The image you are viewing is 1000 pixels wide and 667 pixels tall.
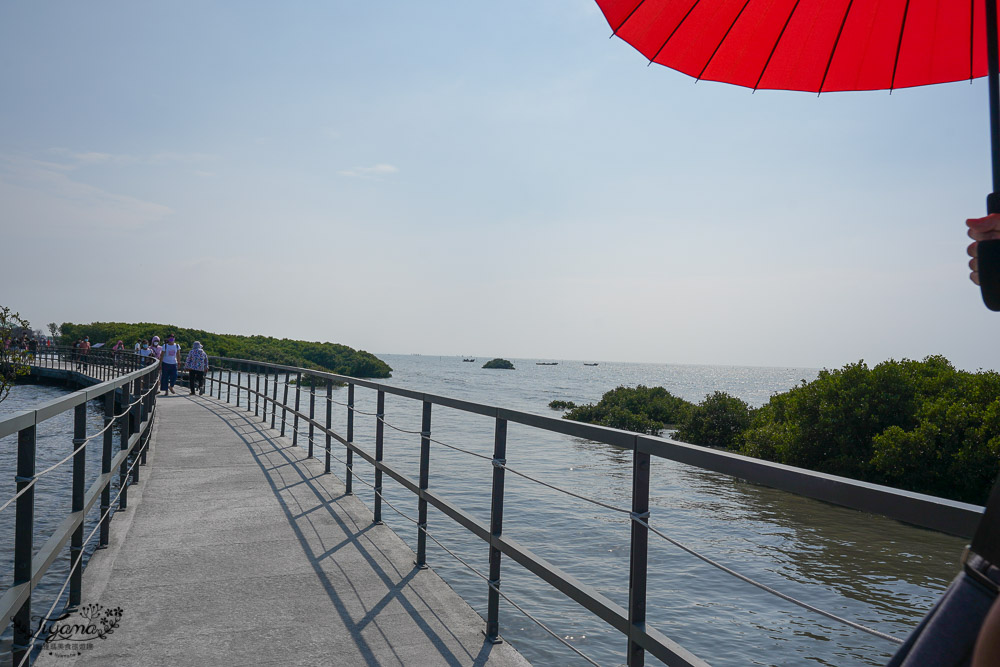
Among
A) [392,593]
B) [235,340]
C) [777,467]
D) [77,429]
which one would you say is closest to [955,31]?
[777,467]

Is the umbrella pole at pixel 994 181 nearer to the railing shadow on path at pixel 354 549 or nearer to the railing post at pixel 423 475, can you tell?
the railing shadow on path at pixel 354 549

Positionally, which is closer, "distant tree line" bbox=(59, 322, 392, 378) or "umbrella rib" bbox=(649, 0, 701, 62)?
"umbrella rib" bbox=(649, 0, 701, 62)

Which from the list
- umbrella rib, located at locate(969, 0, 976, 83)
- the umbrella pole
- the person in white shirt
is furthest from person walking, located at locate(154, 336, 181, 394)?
the umbrella pole

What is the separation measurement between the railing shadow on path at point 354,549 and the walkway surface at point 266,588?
1 cm

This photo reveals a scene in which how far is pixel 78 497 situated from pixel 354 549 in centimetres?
201

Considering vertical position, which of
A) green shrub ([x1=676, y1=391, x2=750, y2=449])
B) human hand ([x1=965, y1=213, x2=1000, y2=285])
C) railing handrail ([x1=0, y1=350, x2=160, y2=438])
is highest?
human hand ([x1=965, y1=213, x2=1000, y2=285])

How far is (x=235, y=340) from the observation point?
8244 cm

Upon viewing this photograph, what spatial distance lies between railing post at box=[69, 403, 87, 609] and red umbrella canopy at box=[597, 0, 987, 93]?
11.0 feet

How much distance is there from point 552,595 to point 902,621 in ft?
12.6

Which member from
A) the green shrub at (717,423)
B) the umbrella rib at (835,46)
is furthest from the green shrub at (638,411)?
the umbrella rib at (835,46)

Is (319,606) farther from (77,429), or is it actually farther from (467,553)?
(467,553)

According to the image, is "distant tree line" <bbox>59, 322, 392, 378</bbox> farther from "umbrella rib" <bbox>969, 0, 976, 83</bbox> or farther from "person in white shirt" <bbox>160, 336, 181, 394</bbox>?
"umbrella rib" <bbox>969, 0, 976, 83</bbox>

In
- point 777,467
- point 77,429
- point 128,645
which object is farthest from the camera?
point 77,429

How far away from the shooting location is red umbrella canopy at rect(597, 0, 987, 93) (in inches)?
103
